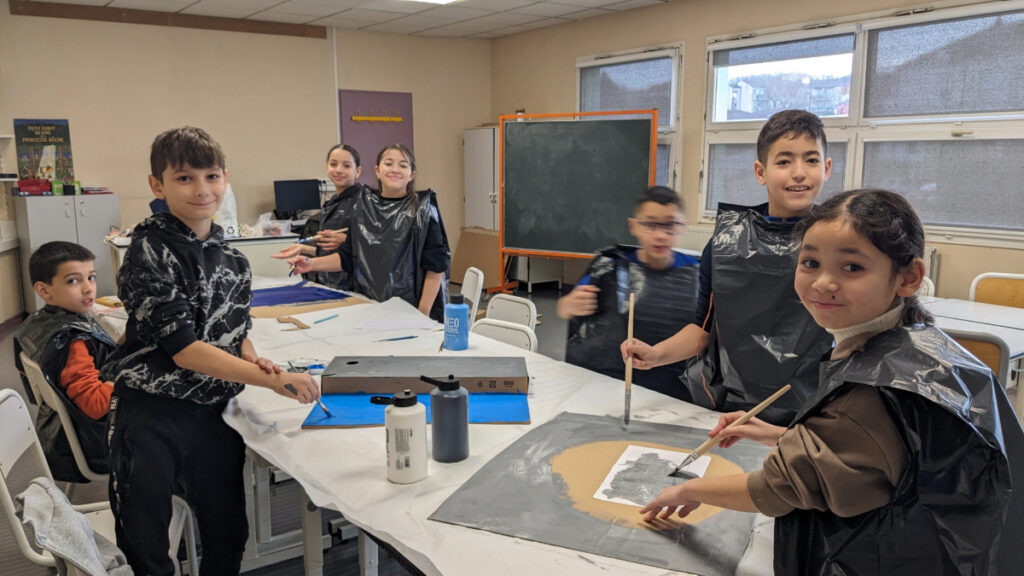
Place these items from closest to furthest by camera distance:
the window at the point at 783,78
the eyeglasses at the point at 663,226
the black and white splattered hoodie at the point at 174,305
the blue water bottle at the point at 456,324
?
the black and white splattered hoodie at the point at 174,305
the eyeglasses at the point at 663,226
the blue water bottle at the point at 456,324
the window at the point at 783,78

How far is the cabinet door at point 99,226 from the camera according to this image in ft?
19.1

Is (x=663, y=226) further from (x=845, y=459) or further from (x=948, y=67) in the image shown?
(x=948, y=67)

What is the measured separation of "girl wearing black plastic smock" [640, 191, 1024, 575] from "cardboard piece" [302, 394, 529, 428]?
0.76m

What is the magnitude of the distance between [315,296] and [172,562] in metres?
1.62

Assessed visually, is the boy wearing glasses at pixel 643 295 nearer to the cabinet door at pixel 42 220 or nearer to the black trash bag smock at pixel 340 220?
the black trash bag smock at pixel 340 220

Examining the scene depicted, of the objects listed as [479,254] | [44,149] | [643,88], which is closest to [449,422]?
[643,88]

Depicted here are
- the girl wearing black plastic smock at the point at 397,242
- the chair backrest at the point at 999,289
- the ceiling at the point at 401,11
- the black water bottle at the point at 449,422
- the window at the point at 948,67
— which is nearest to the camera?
the black water bottle at the point at 449,422

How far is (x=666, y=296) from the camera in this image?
6.68 ft

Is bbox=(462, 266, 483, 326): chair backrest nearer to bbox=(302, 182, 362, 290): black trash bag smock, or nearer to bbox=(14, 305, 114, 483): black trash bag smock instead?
bbox=(302, 182, 362, 290): black trash bag smock

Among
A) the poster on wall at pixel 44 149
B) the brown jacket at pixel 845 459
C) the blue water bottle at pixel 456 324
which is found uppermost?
the poster on wall at pixel 44 149

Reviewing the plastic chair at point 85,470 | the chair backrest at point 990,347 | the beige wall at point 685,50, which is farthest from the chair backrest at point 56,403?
the beige wall at point 685,50

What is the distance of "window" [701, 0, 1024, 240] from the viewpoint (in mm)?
4105

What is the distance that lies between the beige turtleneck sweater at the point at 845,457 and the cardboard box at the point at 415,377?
99 centimetres

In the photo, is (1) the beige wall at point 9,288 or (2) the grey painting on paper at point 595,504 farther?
(1) the beige wall at point 9,288
